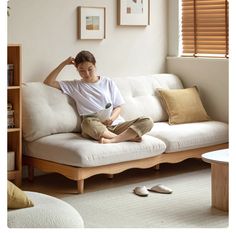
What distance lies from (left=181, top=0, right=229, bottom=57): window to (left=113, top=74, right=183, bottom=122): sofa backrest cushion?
0.47 meters

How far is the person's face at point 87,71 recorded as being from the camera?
4953 mm

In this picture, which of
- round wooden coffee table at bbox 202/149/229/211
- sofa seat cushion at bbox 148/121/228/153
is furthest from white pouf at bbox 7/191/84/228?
sofa seat cushion at bbox 148/121/228/153

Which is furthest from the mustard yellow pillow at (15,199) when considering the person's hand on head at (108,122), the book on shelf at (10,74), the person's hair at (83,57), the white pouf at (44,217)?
the person's hair at (83,57)

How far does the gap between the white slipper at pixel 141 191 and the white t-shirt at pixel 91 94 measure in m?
0.73

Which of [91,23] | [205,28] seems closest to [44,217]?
[91,23]

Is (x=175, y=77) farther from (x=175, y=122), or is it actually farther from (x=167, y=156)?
(x=167, y=156)

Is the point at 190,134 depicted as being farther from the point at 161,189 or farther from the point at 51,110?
the point at 51,110

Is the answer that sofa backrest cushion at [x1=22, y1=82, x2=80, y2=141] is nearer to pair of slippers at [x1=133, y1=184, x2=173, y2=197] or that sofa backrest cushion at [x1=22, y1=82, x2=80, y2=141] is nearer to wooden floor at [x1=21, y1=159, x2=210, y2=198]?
wooden floor at [x1=21, y1=159, x2=210, y2=198]

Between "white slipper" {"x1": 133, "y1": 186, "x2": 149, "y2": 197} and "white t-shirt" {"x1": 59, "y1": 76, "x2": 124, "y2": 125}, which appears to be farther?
"white t-shirt" {"x1": 59, "y1": 76, "x2": 124, "y2": 125}

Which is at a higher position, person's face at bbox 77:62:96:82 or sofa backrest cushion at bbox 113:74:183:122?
person's face at bbox 77:62:96:82

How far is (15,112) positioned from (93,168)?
0.83 m

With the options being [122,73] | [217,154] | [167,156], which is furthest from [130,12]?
[217,154]

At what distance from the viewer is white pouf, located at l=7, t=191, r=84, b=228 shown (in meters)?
2.79

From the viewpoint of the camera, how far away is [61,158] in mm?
4508
